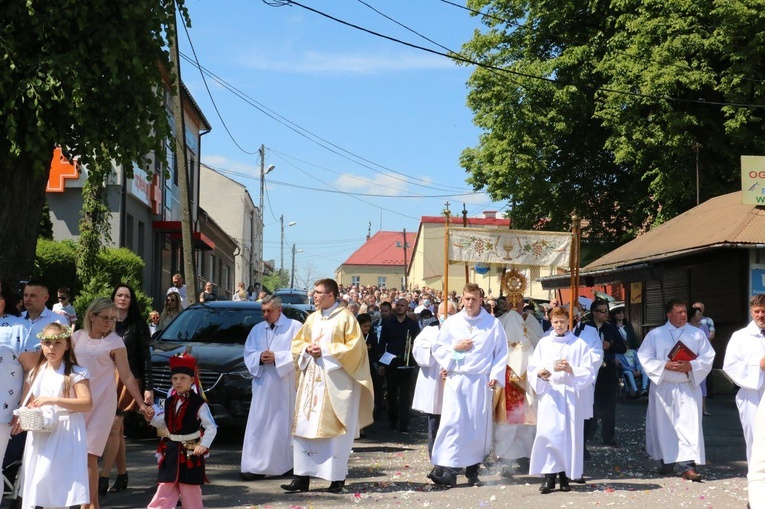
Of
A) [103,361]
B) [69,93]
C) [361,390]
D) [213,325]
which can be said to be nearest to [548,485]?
[361,390]

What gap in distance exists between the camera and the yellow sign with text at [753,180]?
72.8ft

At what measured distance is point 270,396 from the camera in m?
11.1

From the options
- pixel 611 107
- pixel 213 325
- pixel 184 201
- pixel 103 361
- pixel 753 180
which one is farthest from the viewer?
pixel 611 107

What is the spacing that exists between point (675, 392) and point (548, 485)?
7.19 ft

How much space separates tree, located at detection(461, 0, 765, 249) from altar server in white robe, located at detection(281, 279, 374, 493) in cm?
1939

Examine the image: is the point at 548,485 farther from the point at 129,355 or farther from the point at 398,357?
the point at 398,357

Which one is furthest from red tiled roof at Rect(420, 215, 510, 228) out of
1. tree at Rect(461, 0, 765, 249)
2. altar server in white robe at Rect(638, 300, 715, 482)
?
altar server in white robe at Rect(638, 300, 715, 482)

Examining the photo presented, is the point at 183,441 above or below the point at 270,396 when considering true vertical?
below

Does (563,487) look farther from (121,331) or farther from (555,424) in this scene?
(121,331)

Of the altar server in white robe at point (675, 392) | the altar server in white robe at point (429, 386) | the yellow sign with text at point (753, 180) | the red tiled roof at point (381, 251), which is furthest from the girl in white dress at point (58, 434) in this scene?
the red tiled roof at point (381, 251)

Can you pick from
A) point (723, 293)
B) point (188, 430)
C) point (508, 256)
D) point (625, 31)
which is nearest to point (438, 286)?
point (625, 31)

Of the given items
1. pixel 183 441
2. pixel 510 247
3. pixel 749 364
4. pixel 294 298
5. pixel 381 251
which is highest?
pixel 381 251

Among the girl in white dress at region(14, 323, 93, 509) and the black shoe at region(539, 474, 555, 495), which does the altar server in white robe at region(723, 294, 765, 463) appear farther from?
the girl in white dress at region(14, 323, 93, 509)

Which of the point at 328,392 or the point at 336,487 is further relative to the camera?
the point at 328,392
